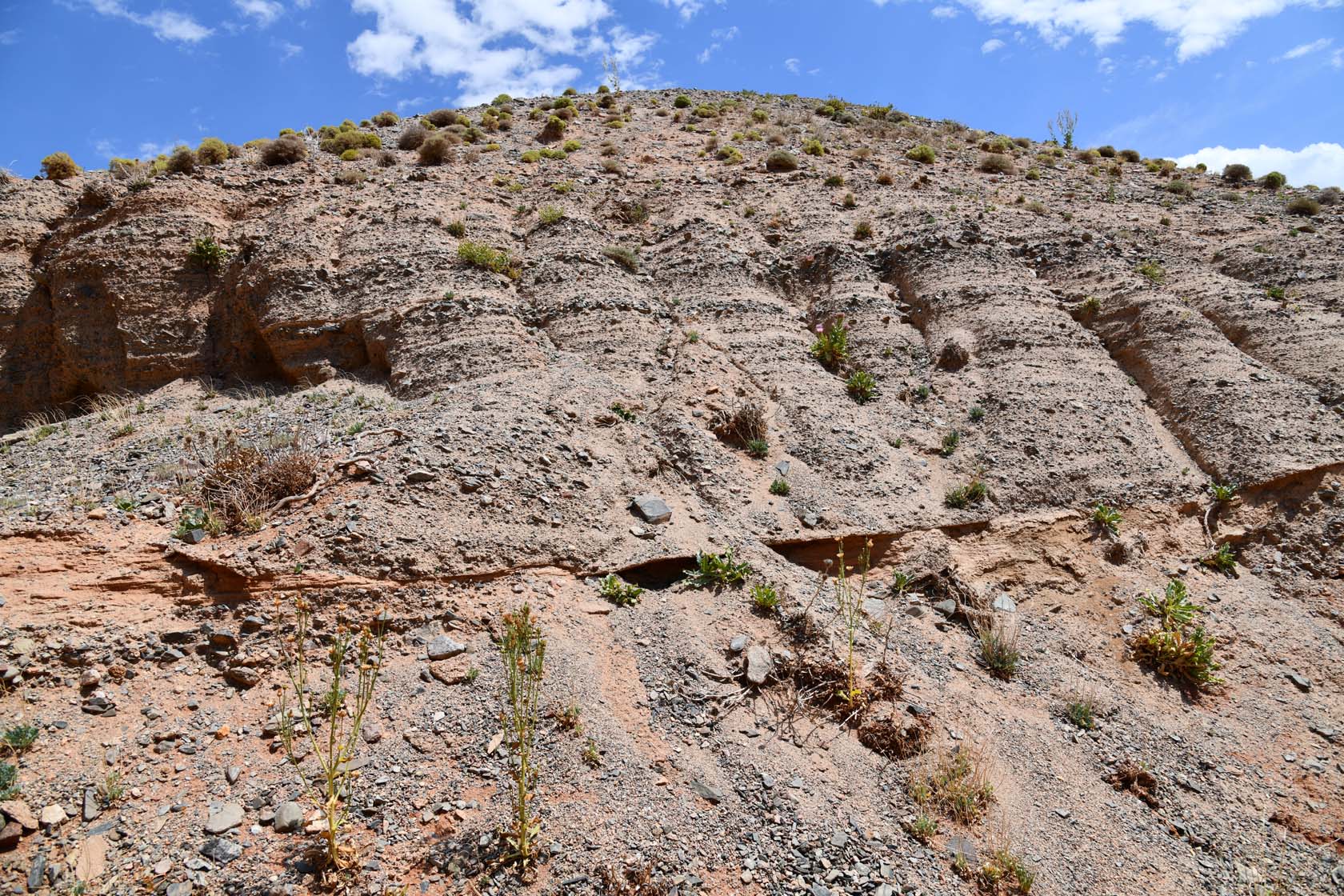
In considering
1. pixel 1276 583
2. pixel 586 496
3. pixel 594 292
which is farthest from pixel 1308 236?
pixel 586 496

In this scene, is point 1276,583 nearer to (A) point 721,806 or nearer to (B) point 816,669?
(B) point 816,669

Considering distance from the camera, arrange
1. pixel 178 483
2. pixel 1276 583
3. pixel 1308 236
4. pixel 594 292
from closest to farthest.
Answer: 1. pixel 178 483
2. pixel 1276 583
3. pixel 594 292
4. pixel 1308 236

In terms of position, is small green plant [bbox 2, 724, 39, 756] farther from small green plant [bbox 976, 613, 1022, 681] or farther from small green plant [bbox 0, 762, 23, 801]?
small green plant [bbox 976, 613, 1022, 681]

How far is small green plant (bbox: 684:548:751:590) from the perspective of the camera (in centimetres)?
725

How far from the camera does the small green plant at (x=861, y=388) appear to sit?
1129 cm

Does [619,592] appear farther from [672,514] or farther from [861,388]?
[861,388]

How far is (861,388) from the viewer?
11.3m

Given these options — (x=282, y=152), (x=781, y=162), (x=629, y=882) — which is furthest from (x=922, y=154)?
(x=629, y=882)

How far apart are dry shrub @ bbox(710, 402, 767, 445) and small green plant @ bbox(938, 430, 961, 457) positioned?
2821 millimetres

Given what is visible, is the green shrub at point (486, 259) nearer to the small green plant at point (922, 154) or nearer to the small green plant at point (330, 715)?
the small green plant at point (330, 715)

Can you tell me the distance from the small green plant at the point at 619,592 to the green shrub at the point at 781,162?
562 inches

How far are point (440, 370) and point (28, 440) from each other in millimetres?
6081

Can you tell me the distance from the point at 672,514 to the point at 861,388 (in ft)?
16.0

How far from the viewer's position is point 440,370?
10750 mm
